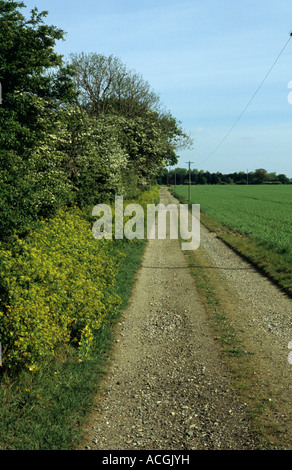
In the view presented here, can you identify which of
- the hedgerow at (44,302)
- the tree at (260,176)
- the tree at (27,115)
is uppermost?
the tree at (260,176)

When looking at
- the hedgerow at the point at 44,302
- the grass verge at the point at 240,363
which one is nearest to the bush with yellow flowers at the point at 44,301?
the hedgerow at the point at 44,302

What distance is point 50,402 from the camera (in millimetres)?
5758

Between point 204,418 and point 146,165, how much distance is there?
128 feet

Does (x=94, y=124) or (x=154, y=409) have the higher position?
(x=94, y=124)

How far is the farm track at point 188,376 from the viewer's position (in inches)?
203

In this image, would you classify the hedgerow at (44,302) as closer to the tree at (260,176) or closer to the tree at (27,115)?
the tree at (27,115)

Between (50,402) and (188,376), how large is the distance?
2.31 metres

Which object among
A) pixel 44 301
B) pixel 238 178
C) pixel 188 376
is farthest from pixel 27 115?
pixel 238 178

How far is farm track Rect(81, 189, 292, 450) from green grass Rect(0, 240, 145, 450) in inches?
8.1

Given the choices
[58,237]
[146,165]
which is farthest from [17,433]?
[146,165]

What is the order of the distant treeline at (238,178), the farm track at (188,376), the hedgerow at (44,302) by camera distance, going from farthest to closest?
the distant treeline at (238,178), the hedgerow at (44,302), the farm track at (188,376)

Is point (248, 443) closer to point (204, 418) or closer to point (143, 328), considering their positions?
point (204, 418)

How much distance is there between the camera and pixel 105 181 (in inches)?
982

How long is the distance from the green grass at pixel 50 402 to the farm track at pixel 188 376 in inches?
8.1
